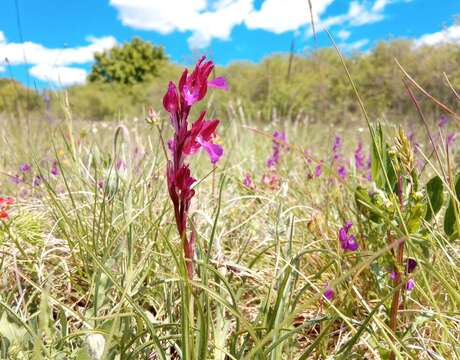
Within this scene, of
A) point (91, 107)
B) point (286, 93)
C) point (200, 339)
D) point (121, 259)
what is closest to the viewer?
point (200, 339)

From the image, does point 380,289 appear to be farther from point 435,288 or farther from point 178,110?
point 178,110

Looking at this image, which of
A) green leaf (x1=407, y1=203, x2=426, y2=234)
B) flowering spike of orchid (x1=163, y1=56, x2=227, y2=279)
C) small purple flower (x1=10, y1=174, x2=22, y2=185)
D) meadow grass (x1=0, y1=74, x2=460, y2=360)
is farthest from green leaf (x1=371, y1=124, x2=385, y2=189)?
small purple flower (x1=10, y1=174, x2=22, y2=185)

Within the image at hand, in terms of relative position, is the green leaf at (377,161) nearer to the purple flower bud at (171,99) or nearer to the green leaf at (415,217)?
the green leaf at (415,217)

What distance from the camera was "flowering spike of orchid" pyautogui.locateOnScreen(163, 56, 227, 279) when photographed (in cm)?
64

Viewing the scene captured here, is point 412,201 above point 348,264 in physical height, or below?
above

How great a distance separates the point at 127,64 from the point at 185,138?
39346mm

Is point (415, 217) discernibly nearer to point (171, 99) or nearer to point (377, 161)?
point (377, 161)

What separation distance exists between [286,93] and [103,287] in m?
9.58

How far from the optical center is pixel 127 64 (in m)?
37.6

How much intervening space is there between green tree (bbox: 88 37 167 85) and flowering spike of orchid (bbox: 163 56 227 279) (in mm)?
37130

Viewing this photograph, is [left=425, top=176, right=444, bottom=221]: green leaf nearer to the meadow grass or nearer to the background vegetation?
the meadow grass

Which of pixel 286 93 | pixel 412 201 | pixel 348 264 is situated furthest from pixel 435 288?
pixel 286 93

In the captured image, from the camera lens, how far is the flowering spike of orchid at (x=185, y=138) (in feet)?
2.11

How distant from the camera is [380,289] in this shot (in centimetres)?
89
